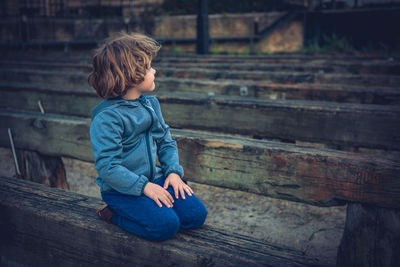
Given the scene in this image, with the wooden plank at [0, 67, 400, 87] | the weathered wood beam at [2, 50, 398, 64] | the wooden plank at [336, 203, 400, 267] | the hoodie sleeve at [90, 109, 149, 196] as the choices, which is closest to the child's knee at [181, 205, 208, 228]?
the hoodie sleeve at [90, 109, 149, 196]

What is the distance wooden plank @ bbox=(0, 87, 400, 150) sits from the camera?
7.61ft

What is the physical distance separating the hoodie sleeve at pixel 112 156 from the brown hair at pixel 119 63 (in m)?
0.12

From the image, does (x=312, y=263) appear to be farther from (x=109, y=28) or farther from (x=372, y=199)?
(x=109, y=28)

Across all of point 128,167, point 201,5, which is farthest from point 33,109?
point 201,5

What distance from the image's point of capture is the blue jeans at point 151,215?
145 cm

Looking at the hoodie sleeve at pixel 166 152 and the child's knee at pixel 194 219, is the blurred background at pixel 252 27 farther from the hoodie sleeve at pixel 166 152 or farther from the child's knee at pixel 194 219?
the child's knee at pixel 194 219

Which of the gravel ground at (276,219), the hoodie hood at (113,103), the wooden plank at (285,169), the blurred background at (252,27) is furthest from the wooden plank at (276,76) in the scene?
the blurred background at (252,27)

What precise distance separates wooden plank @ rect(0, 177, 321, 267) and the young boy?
7 cm

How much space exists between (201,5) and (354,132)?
731 centimetres

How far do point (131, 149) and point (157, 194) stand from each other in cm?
25

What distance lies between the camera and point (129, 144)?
1.57 meters

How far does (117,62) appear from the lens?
147cm

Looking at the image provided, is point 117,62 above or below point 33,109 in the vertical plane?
above

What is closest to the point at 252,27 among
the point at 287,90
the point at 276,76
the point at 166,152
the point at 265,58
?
the point at 265,58
